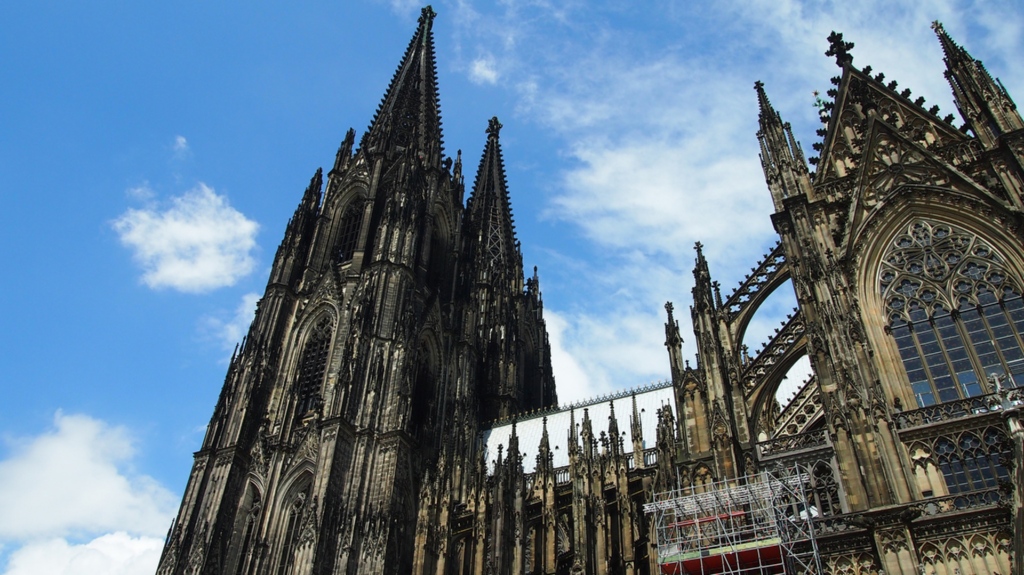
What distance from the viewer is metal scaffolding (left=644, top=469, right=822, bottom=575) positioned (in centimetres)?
1567

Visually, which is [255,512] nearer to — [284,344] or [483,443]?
[284,344]

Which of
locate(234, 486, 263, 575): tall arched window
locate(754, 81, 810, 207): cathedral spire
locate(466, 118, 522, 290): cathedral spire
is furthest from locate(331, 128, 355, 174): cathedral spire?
Result: locate(754, 81, 810, 207): cathedral spire

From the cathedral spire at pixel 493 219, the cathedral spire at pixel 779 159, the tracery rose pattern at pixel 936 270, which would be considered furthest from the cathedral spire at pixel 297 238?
the tracery rose pattern at pixel 936 270

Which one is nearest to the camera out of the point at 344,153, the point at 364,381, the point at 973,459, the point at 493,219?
the point at 973,459

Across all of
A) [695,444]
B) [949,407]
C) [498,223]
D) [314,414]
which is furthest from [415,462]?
[498,223]

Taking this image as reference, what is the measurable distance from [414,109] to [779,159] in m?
27.5

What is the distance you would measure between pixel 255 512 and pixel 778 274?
19664mm

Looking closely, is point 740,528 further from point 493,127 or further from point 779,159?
point 493,127

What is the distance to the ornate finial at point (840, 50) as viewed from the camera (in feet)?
78.3

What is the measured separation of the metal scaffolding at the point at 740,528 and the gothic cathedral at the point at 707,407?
83 millimetres

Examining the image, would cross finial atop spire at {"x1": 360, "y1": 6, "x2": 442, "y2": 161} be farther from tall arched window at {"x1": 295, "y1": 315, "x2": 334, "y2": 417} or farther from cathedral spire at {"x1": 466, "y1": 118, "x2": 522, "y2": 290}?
tall arched window at {"x1": 295, "y1": 315, "x2": 334, "y2": 417}

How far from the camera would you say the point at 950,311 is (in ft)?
59.1

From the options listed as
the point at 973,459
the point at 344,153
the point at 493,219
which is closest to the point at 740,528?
the point at 973,459

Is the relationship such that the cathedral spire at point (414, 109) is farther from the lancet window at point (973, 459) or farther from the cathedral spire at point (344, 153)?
the lancet window at point (973, 459)
